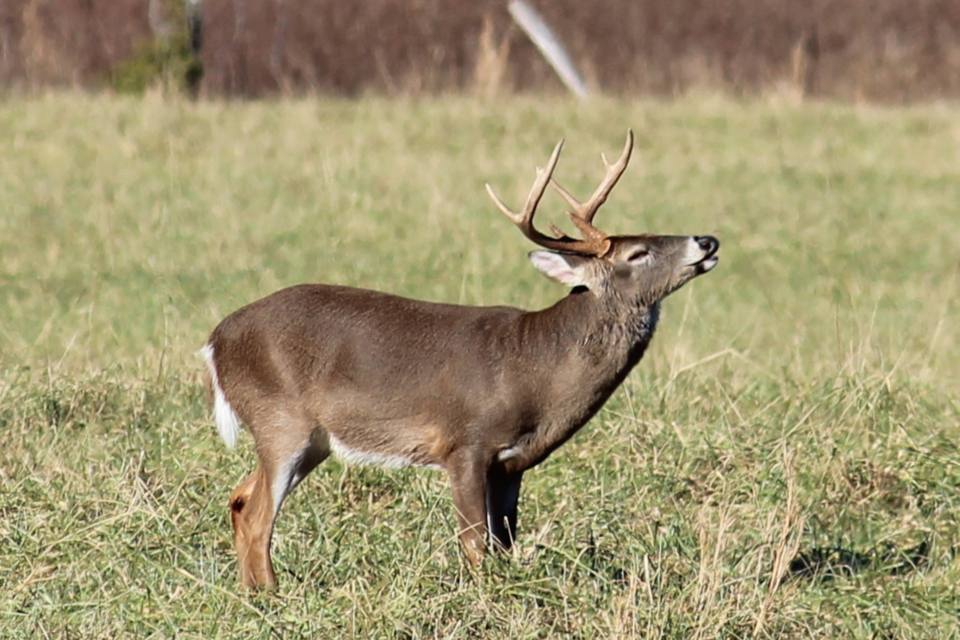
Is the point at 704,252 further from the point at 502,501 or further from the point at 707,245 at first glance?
the point at 502,501

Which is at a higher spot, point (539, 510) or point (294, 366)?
point (294, 366)

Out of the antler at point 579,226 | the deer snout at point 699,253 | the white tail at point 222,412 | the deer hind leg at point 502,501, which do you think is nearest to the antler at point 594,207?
the antler at point 579,226

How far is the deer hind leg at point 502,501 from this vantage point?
5.25 metres

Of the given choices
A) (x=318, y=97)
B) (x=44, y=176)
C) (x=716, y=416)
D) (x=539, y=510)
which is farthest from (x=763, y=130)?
(x=539, y=510)

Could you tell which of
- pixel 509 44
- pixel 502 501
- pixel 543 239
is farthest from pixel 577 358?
pixel 509 44

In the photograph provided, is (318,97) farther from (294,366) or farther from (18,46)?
(294,366)

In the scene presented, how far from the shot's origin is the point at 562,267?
5363 mm

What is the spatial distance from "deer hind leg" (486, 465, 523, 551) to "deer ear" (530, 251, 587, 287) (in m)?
0.63

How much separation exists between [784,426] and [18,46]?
50.6 feet

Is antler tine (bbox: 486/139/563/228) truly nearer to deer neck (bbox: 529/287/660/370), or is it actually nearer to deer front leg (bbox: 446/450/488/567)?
deer neck (bbox: 529/287/660/370)

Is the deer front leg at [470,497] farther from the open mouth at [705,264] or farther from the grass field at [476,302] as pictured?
the open mouth at [705,264]

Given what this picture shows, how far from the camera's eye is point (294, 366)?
5.36 metres

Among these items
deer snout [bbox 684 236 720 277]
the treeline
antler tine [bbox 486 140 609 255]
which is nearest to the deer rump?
antler tine [bbox 486 140 609 255]

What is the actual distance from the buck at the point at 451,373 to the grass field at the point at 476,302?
23 cm
